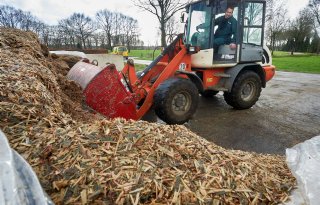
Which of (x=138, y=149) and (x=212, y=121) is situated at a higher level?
(x=138, y=149)

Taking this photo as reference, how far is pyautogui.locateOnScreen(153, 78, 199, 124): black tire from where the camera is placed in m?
4.95

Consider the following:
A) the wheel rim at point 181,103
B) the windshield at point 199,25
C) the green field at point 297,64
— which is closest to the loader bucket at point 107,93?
the wheel rim at point 181,103

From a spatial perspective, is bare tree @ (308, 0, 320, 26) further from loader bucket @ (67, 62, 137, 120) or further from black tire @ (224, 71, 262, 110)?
loader bucket @ (67, 62, 137, 120)

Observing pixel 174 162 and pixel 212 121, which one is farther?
pixel 212 121

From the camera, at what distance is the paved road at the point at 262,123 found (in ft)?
15.4

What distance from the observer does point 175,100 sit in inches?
206

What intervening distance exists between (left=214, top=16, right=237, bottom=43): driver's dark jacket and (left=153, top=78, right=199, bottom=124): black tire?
1767 mm

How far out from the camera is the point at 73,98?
167 inches

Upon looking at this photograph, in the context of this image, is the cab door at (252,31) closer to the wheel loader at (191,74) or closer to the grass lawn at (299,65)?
the wheel loader at (191,74)

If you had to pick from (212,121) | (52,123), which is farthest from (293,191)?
(212,121)

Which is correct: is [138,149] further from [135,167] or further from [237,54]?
[237,54]

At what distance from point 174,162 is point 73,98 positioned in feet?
9.09

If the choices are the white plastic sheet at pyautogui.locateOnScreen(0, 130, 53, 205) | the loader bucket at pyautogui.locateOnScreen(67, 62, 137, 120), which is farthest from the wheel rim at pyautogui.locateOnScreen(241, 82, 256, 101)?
the white plastic sheet at pyautogui.locateOnScreen(0, 130, 53, 205)

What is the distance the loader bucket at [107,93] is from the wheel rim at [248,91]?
3526mm
